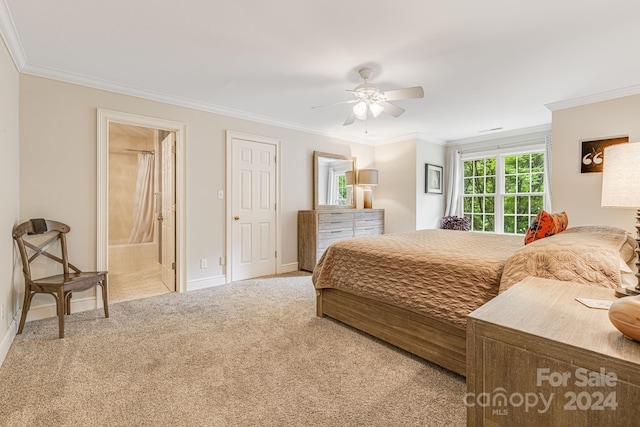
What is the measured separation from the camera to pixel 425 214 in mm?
5547

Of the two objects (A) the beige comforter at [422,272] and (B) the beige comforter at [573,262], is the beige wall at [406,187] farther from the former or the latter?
(B) the beige comforter at [573,262]

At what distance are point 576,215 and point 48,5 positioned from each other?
214 inches

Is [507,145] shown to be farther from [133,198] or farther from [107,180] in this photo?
[133,198]

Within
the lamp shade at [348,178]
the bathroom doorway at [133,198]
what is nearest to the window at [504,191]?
the lamp shade at [348,178]

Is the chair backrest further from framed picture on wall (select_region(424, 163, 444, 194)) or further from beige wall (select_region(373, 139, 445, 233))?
framed picture on wall (select_region(424, 163, 444, 194))

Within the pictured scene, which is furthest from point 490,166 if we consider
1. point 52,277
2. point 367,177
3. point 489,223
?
point 52,277

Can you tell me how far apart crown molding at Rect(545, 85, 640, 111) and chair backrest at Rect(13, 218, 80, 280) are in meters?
5.66

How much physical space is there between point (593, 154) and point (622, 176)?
3191 mm

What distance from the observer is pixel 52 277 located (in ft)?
8.66

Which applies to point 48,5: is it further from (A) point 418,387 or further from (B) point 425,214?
(B) point 425,214

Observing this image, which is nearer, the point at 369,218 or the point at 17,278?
the point at 17,278

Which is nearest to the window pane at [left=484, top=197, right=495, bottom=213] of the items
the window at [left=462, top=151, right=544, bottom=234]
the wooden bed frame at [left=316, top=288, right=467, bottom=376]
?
the window at [left=462, top=151, right=544, bottom=234]

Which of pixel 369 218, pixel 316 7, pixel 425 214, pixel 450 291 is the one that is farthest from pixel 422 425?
pixel 425 214

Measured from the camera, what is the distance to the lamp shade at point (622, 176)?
3.69ft
